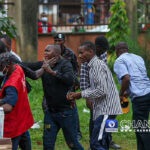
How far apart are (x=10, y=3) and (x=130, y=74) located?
26.3ft

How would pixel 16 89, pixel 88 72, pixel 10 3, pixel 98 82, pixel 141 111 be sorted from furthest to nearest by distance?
pixel 10 3 → pixel 141 111 → pixel 88 72 → pixel 98 82 → pixel 16 89

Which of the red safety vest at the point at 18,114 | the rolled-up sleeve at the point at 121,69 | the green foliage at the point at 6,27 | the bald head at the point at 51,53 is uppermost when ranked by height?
the green foliage at the point at 6,27

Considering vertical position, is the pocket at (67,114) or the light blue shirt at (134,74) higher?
the light blue shirt at (134,74)

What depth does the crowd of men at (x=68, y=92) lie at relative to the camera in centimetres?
542

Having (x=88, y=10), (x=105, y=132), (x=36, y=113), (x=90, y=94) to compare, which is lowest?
(x=36, y=113)

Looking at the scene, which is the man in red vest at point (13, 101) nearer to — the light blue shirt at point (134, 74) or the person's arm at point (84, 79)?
the person's arm at point (84, 79)

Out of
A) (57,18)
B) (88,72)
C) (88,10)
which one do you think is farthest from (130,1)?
(88,72)

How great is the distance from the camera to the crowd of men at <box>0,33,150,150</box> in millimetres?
5418

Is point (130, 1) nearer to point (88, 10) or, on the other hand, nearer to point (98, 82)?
point (88, 10)

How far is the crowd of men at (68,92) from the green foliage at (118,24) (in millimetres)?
7728

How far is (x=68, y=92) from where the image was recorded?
632cm

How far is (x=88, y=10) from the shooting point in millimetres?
16594

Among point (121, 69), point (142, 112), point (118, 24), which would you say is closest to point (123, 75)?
point (121, 69)

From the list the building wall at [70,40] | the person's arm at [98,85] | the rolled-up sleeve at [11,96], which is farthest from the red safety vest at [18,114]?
the building wall at [70,40]
